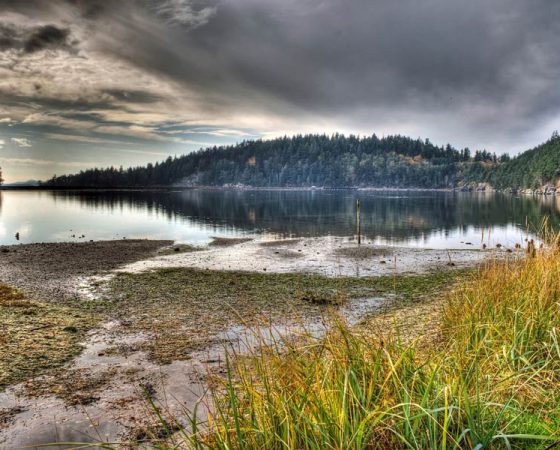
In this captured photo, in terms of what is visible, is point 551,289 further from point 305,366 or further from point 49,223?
point 49,223

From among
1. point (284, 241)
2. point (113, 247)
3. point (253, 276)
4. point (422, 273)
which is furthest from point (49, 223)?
point (422, 273)

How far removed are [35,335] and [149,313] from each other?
352 centimetres

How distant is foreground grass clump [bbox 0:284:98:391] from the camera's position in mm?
8406

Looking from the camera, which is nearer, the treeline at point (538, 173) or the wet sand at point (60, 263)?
the wet sand at point (60, 263)

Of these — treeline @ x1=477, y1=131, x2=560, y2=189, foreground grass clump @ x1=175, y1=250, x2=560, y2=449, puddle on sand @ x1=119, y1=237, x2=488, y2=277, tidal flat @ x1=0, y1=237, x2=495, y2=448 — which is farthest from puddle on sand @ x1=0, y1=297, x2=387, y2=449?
treeline @ x1=477, y1=131, x2=560, y2=189

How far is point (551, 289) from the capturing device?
20.6ft

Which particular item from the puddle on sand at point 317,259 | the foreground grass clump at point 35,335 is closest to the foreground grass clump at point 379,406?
the foreground grass clump at point 35,335

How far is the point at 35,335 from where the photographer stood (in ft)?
33.6

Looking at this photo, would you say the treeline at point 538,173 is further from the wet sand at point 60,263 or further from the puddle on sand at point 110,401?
the puddle on sand at point 110,401

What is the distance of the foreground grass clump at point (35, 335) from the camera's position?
8.41m

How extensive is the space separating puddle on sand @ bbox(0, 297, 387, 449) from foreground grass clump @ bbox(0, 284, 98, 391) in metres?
0.52

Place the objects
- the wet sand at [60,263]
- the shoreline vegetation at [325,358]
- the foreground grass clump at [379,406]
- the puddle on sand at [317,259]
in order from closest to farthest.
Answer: the foreground grass clump at [379,406]
the shoreline vegetation at [325,358]
the wet sand at [60,263]
the puddle on sand at [317,259]

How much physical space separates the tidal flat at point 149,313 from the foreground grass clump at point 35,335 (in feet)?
0.11

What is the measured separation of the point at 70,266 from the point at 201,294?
1181 centimetres
